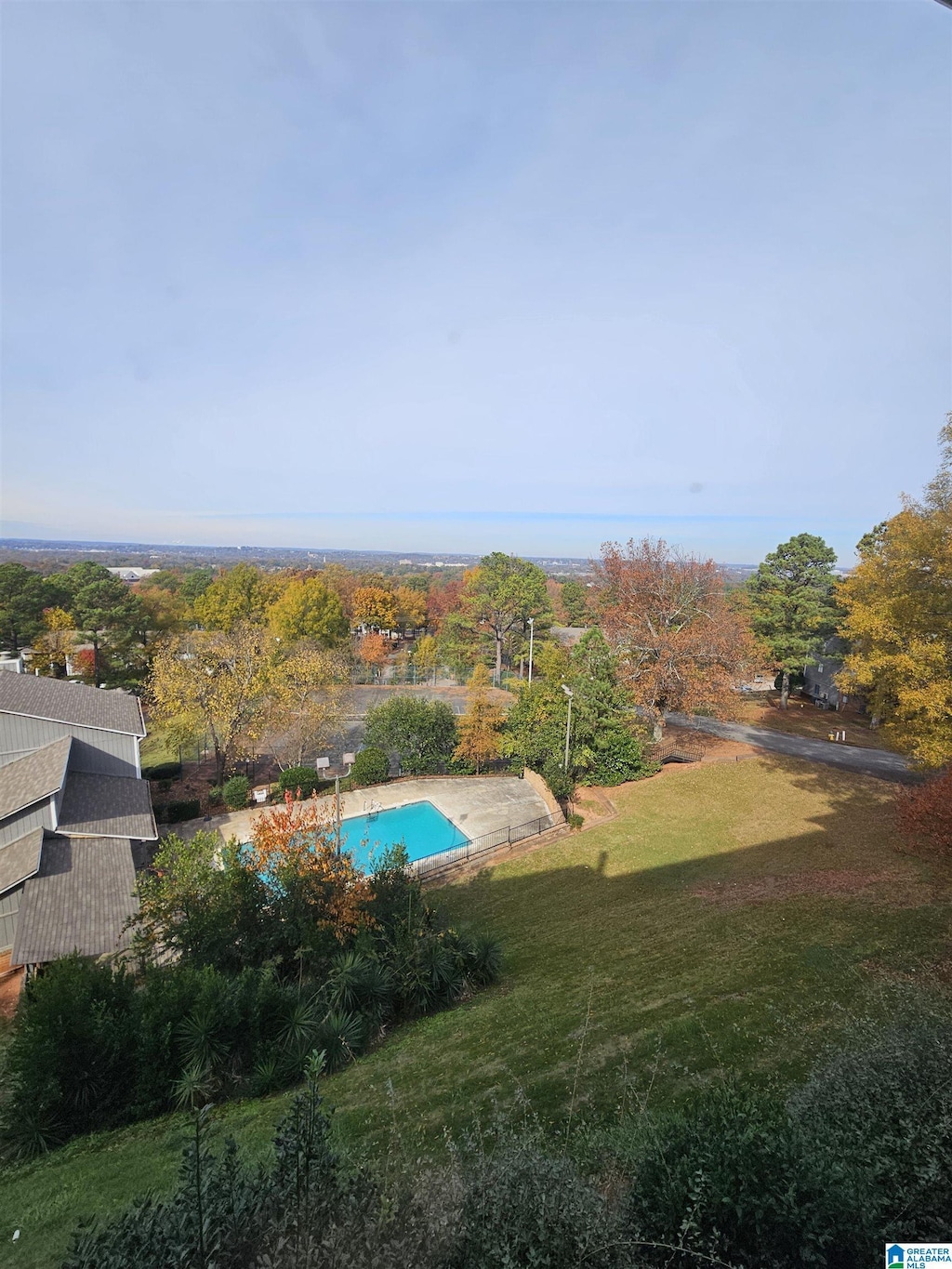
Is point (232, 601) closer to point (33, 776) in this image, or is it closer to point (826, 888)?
point (33, 776)

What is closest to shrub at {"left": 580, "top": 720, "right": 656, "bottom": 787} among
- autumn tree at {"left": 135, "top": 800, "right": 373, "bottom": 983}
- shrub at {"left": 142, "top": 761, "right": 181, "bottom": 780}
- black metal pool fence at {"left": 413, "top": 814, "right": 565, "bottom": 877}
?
black metal pool fence at {"left": 413, "top": 814, "right": 565, "bottom": 877}

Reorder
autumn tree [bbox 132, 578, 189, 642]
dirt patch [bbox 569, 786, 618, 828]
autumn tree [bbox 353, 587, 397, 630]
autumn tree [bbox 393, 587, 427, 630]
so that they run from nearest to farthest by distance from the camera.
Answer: dirt patch [bbox 569, 786, 618, 828] < autumn tree [bbox 132, 578, 189, 642] < autumn tree [bbox 353, 587, 397, 630] < autumn tree [bbox 393, 587, 427, 630]

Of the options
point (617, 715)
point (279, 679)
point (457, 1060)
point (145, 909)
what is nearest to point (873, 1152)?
point (457, 1060)

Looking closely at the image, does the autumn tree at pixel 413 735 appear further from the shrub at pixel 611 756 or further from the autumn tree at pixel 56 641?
the autumn tree at pixel 56 641

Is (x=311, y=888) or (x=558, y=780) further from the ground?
(x=311, y=888)

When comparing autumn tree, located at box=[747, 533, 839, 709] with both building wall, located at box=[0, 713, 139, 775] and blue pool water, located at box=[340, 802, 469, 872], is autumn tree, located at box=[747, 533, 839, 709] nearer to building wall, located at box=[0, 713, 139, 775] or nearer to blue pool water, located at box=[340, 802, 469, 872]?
blue pool water, located at box=[340, 802, 469, 872]

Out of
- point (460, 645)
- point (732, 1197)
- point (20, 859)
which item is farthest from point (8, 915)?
point (460, 645)
